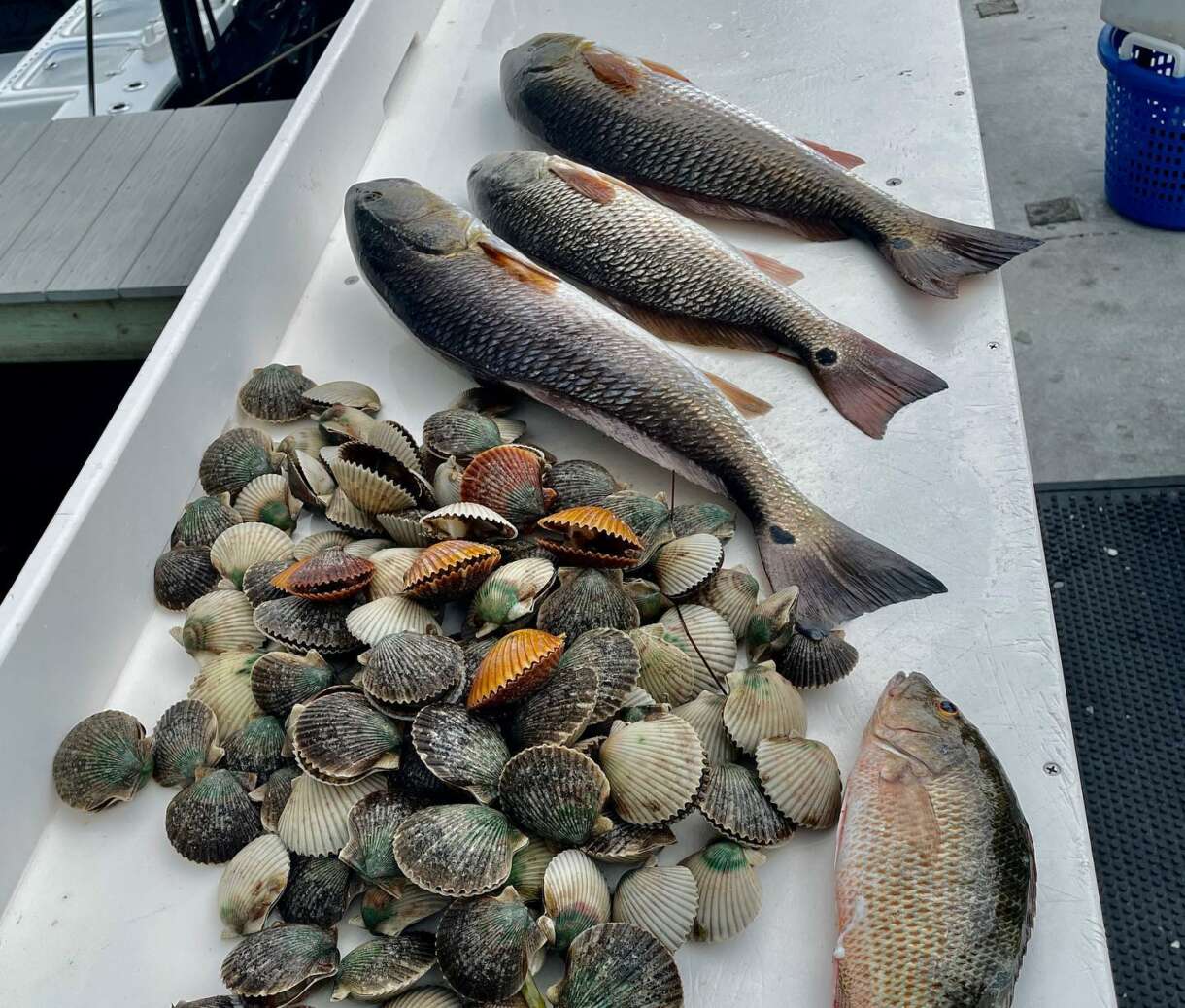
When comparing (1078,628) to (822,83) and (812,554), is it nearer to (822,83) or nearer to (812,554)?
(812,554)

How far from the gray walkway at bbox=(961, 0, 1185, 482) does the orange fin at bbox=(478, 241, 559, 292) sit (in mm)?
1483

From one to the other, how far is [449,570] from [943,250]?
3.46 ft

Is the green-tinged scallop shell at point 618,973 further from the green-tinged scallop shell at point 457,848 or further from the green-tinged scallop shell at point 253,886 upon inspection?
the green-tinged scallop shell at point 253,886

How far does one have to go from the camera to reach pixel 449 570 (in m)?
1.39

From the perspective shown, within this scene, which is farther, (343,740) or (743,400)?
(743,400)

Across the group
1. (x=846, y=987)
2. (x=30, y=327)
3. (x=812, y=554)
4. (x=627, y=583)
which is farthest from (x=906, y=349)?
(x=30, y=327)

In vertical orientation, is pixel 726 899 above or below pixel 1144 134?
above

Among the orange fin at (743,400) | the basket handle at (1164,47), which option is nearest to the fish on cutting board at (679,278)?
the orange fin at (743,400)

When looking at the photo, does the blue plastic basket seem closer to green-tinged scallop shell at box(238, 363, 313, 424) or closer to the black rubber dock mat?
the black rubber dock mat

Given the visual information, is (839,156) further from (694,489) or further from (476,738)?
(476,738)

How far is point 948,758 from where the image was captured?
1239 millimetres

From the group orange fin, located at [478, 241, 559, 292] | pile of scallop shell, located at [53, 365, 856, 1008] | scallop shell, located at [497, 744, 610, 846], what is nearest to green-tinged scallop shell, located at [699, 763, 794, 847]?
pile of scallop shell, located at [53, 365, 856, 1008]

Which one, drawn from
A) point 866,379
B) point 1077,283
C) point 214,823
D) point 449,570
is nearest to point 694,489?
point 866,379

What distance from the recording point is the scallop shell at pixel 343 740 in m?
1.25
